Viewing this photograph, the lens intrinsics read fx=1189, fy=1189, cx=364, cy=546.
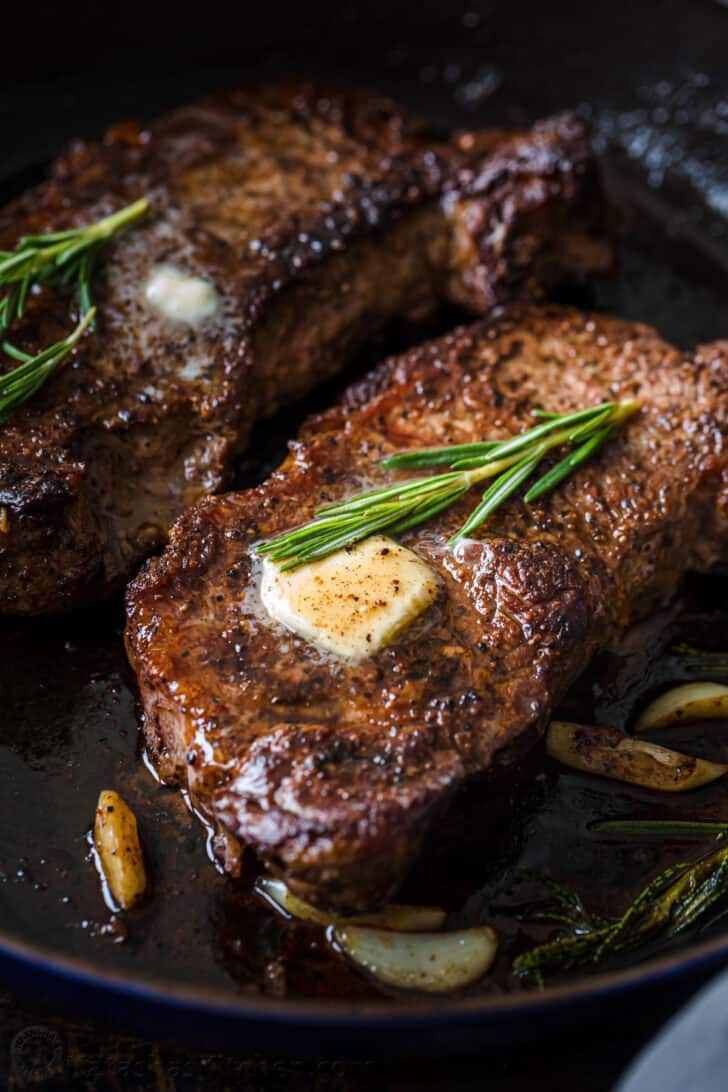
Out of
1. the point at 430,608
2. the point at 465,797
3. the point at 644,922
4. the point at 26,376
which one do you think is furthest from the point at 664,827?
the point at 26,376

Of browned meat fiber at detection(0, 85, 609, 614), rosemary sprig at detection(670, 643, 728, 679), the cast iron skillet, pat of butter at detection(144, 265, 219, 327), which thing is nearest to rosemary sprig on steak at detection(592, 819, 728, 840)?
the cast iron skillet

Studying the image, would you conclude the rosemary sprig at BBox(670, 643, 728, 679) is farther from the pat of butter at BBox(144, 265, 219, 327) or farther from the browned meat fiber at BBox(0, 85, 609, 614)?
the pat of butter at BBox(144, 265, 219, 327)

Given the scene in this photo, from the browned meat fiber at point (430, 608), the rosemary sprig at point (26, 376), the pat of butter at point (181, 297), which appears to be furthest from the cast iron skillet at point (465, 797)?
the rosemary sprig at point (26, 376)

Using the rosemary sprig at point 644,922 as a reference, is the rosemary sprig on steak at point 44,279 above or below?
above

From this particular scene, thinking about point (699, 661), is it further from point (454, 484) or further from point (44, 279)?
point (44, 279)

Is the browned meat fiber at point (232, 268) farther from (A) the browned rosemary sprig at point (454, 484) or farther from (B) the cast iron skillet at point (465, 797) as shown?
(A) the browned rosemary sprig at point (454, 484)

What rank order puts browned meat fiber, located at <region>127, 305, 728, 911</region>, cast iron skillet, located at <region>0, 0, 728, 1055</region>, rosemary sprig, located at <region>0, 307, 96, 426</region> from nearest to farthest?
cast iron skillet, located at <region>0, 0, 728, 1055</region> → browned meat fiber, located at <region>127, 305, 728, 911</region> → rosemary sprig, located at <region>0, 307, 96, 426</region>
